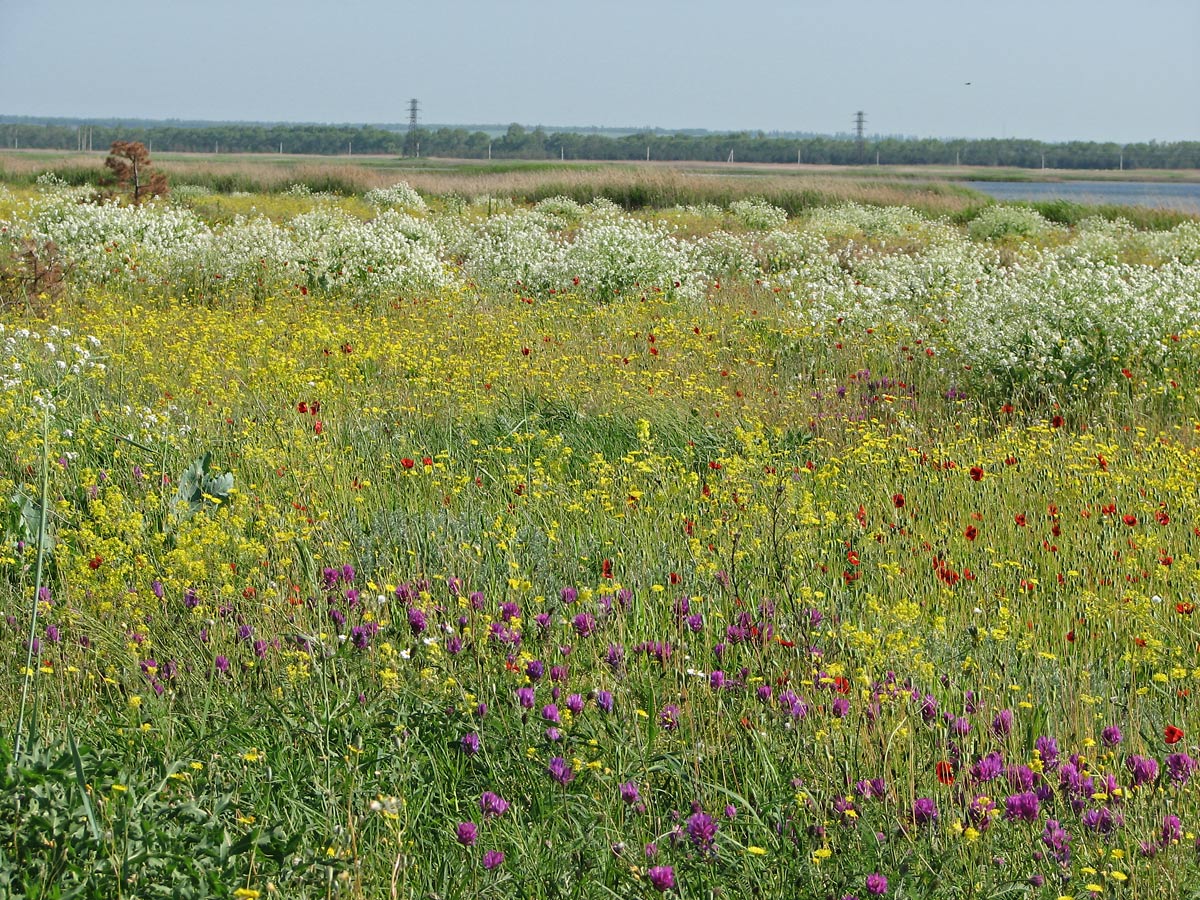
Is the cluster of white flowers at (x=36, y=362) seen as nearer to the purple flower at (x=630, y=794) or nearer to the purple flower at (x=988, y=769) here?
the purple flower at (x=630, y=794)

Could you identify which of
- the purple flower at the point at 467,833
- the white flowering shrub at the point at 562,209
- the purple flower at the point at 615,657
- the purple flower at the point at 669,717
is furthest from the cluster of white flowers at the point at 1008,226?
the purple flower at the point at 467,833

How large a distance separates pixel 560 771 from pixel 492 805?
171mm

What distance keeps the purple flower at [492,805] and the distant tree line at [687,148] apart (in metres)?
125

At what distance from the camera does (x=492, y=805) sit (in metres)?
2.41

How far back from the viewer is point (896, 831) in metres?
2.29

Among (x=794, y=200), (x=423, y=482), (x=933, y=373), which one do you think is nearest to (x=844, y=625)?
(x=423, y=482)

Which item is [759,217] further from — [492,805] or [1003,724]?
[492,805]

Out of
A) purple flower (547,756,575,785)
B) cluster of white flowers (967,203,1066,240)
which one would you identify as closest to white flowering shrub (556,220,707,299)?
purple flower (547,756,575,785)

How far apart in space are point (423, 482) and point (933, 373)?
428cm

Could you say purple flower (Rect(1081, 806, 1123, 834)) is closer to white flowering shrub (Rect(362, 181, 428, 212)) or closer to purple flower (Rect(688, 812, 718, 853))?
purple flower (Rect(688, 812, 718, 853))

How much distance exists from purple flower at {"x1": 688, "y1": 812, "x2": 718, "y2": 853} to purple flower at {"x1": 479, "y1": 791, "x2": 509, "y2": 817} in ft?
1.39

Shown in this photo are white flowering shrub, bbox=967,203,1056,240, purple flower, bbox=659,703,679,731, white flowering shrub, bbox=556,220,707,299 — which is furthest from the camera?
white flowering shrub, bbox=967,203,1056,240

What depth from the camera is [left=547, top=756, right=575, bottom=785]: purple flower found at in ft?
8.07

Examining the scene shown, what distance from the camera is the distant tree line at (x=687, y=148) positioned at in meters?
129
